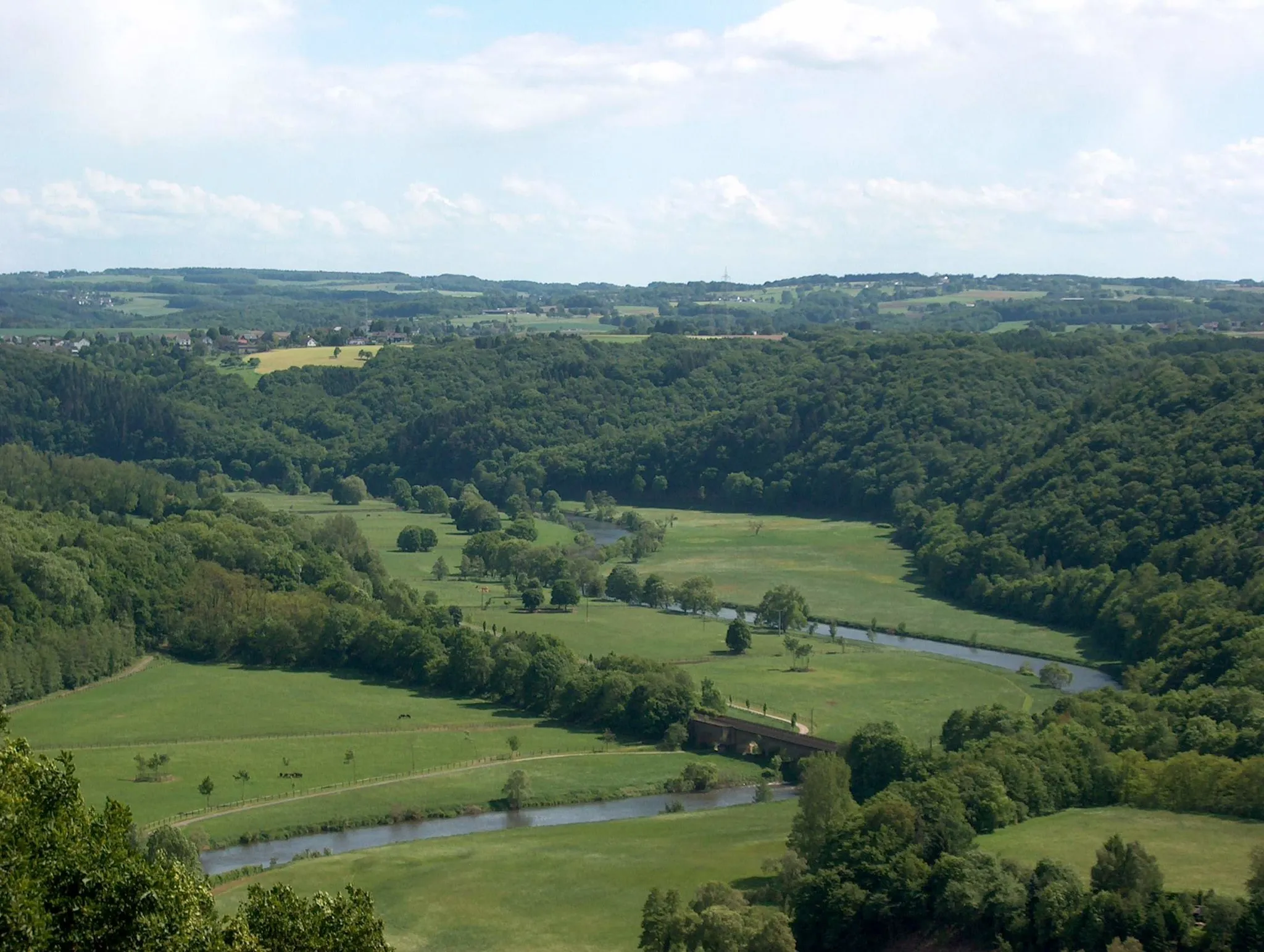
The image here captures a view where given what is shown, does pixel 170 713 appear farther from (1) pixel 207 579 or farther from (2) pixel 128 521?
(2) pixel 128 521

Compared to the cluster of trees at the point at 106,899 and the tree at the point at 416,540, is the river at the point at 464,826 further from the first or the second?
the tree at the point at 416,540

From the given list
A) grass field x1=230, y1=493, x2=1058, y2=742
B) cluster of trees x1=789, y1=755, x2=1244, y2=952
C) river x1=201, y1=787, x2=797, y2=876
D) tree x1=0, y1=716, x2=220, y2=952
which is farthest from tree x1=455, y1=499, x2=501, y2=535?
tree x1=0, y1=716, x2=220, y2=952

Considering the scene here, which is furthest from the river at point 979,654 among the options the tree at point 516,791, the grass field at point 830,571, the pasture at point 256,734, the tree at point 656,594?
the tree at point 516,791


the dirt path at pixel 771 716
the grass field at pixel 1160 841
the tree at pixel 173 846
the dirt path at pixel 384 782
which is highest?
the grass field at pixel 1160 841

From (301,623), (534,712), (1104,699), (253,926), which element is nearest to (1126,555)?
(1104,699)

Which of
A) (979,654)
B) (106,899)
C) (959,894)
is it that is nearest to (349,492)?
(979,654)

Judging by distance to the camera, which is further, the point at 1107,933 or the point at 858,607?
the point at 858,607

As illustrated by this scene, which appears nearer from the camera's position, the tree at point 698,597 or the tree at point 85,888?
the tree at point 85,888
